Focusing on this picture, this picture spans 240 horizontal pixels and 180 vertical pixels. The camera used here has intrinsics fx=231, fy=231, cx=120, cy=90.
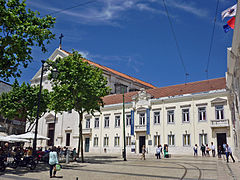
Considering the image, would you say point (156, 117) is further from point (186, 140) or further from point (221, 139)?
point (221, 139)

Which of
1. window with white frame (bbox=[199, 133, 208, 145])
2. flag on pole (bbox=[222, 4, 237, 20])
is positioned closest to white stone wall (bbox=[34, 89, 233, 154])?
window with white frame (bbox=[199, 133, 208, 145])

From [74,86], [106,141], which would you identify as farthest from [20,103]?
[106,141]

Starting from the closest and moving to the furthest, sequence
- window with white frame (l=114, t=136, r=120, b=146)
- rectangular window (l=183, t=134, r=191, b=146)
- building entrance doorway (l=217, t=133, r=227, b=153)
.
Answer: building entrance doorway (l=217, t=133, r=227, b=153) < rectangular window (l=183, t=134, r=191, b=146) < window with white frame (l=114, t=136, r=120, b=146)

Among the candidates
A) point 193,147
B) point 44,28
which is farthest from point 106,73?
point 44,28

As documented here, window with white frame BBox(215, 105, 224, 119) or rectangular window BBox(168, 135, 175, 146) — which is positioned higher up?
window with white frame BBox(215, 105, 224, 119)

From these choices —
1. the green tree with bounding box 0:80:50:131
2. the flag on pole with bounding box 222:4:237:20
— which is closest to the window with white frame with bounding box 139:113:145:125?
the green tree with bounding box 0:80:50:131

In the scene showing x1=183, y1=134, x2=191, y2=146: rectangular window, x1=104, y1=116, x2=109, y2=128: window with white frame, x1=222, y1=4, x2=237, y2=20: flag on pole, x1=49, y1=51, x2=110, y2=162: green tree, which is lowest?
x1=183, y1=134, x2=191, y2=146: rectangular window

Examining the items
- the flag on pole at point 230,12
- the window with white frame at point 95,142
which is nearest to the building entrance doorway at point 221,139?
the flag on pole at point 230,12

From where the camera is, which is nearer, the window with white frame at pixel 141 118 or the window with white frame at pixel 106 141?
the window with white frame at pixel 141 118

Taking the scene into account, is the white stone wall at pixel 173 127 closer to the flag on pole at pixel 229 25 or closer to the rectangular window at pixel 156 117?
the rectangular window at pixel 156 117

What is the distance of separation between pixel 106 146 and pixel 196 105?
17.1 meters

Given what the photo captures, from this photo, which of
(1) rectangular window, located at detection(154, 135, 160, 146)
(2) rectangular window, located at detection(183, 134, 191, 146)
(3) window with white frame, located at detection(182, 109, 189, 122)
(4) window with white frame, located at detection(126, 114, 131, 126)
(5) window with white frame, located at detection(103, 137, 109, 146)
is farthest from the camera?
(5) window with white frame, located at detection(103, 137, 109, 146)

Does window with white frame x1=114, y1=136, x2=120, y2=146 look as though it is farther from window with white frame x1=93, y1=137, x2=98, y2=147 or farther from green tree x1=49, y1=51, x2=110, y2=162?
green tree x1=49, y1=51, x2=110, y2=162

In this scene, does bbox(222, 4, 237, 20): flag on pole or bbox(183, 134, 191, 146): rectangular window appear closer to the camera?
bbox(222, 4, 237, 20): flag on pole
